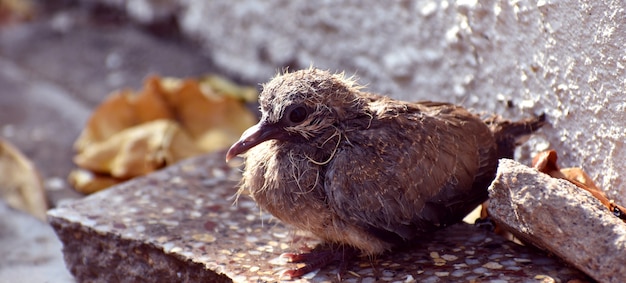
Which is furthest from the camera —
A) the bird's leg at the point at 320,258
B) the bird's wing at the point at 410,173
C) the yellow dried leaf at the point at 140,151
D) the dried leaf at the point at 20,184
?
the yellow dried leaf at the point at 140,151

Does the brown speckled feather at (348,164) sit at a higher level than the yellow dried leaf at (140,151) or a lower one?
lower

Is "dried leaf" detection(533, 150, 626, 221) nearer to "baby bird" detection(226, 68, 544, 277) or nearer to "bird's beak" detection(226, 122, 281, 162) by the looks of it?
"baby bird" detection(226, 68, 544, 277)

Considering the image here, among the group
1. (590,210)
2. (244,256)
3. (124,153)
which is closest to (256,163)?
(244,256)

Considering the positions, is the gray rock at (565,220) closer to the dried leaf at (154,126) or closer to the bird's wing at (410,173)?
the bird's wing at (410,173)

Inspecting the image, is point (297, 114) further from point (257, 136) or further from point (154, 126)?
point (154, 126)

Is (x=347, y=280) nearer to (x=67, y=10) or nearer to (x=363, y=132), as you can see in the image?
(x=363, y=132)

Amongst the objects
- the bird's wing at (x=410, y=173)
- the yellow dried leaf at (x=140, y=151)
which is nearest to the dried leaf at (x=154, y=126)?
the yellow dried leaf at (x=140, y=151)
